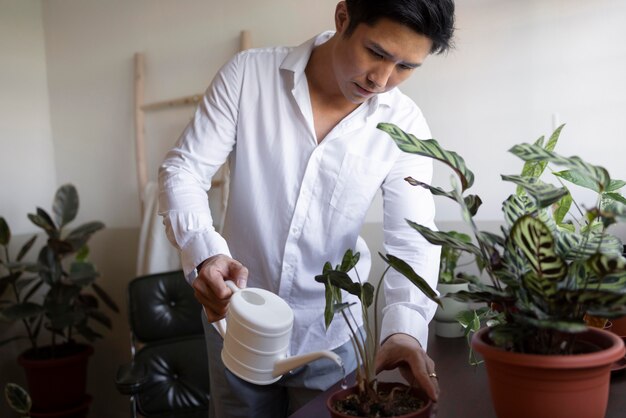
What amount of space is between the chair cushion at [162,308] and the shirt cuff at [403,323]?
63.0 inches

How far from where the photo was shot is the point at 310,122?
1585mm

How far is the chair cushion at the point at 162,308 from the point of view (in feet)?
8.78

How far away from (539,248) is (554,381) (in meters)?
0.16

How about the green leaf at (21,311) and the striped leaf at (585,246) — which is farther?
the green leaf at (21,311)

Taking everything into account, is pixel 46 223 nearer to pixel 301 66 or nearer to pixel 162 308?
pixel 162 308

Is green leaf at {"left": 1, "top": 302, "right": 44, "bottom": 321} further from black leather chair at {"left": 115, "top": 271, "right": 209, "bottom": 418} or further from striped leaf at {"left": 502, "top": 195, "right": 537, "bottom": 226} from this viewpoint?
striped leaf at {"left": 502, "top": 195, "right": 537, "bottom": 226}

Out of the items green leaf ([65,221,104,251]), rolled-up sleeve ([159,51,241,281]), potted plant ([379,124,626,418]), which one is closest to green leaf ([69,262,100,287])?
green leaf ([65,221,104,251])

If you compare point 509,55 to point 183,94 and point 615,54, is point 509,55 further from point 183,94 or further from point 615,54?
point 183,94

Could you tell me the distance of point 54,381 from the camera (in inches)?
127

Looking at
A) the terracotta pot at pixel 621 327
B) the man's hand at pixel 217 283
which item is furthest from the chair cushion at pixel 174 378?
the terracotta pot at pixel 621 327

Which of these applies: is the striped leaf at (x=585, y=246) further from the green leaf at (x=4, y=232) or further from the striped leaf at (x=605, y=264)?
the green leaf at (x=4, y=232)

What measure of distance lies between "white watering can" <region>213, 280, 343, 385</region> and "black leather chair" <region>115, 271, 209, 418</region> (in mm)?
1640

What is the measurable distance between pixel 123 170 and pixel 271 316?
2752 millimetres

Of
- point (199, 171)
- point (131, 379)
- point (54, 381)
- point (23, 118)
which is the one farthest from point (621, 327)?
point (23, 118)
